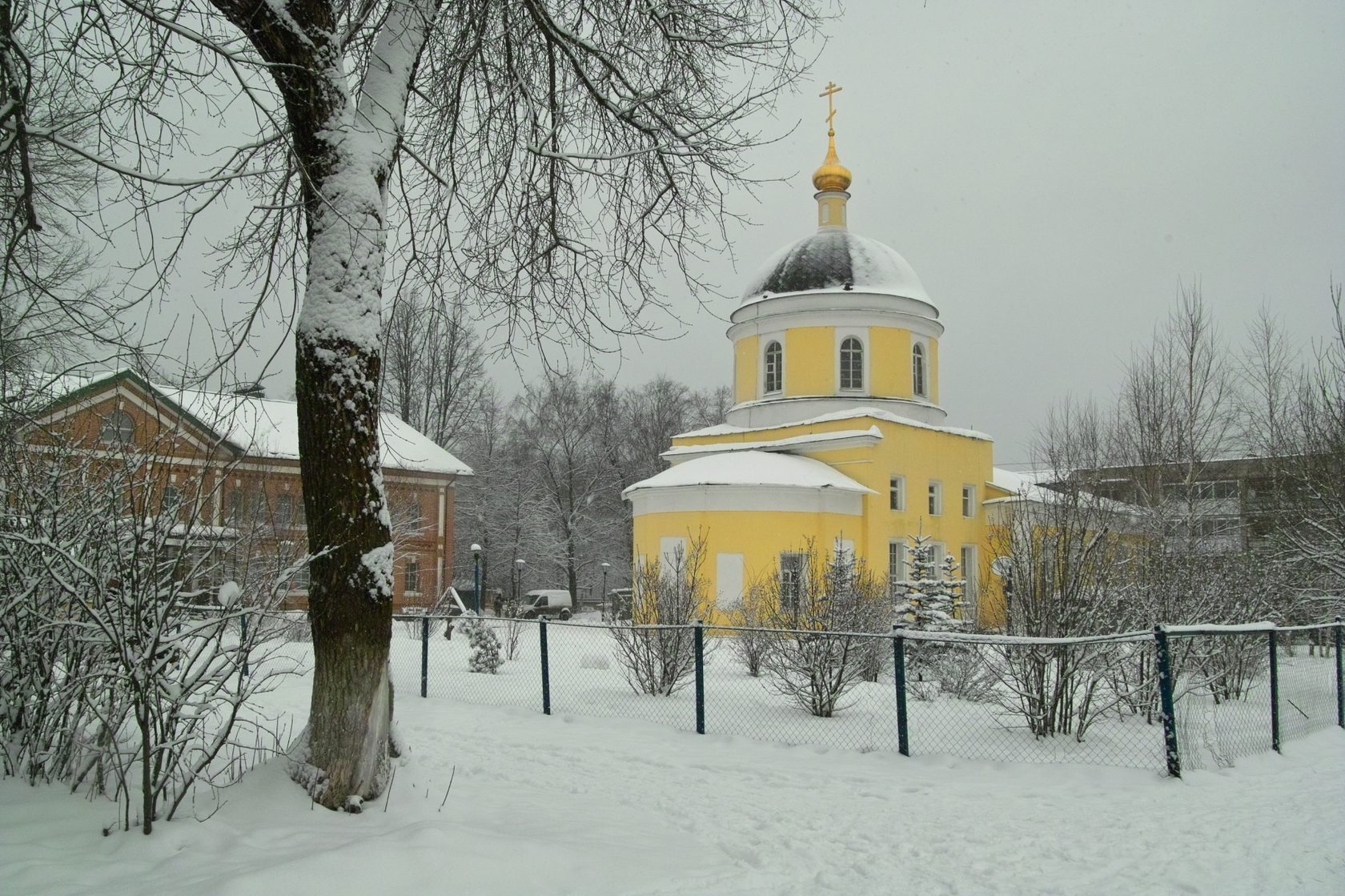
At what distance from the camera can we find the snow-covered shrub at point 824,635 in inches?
426

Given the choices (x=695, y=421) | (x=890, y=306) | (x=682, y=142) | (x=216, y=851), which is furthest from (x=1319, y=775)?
(x=695, y=421)

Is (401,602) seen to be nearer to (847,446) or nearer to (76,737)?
(847,446)

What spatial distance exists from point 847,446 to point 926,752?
19.4 meters

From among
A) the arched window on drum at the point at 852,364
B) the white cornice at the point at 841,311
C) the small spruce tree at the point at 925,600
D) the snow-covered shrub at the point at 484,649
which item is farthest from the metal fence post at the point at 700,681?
the arched window on drum at the point at 852,364

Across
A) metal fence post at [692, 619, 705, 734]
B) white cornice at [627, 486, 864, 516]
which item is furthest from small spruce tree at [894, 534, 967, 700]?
white cornice at [627, 486, 864, 516]

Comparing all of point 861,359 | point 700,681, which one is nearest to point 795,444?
point 861,359

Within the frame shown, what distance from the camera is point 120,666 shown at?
18.9ft

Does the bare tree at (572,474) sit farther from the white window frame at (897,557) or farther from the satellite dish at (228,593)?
the satellite dish at (228,593)

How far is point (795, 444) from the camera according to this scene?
1136 inches

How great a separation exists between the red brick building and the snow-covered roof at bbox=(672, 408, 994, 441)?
9.72m

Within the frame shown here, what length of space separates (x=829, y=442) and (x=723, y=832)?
887 inches

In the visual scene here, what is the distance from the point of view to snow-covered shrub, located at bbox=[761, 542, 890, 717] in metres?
10.8

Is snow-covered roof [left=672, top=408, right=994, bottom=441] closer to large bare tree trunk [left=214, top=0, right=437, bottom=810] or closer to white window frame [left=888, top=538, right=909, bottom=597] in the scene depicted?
white window frame [left=888, top=538, right=909, bottom=597]

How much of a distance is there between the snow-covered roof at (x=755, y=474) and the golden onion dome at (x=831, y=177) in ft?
35.1
